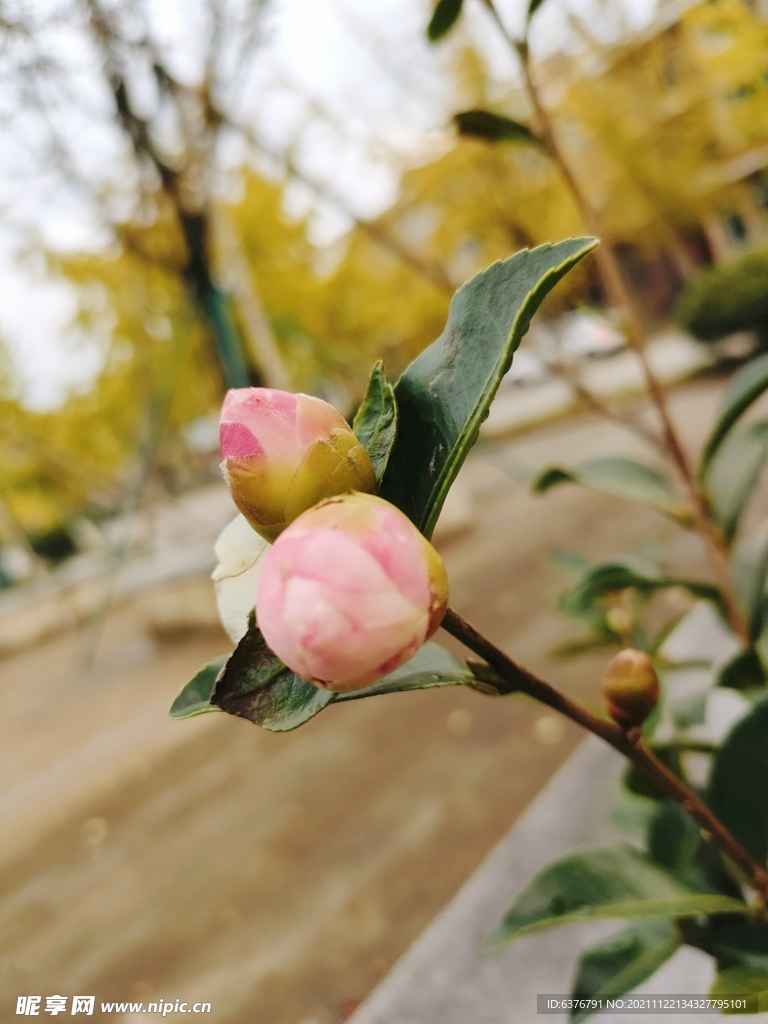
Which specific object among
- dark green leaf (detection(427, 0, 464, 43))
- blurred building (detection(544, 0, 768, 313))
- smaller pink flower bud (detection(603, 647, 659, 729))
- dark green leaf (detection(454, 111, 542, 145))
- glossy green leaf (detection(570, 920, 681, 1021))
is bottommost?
glossy green leaf (detection(570, 920, 681, 1021))

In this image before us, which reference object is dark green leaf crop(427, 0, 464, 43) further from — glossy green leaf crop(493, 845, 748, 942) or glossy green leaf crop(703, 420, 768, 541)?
glossy green leaf crop(493, 845, 748, 942)

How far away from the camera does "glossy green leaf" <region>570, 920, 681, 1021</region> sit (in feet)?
2.31

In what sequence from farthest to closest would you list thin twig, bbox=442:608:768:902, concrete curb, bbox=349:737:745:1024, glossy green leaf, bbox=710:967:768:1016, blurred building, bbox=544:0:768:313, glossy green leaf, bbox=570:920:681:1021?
blurred building, bbox=544:0:768:313 < concrete curb, bbox=349:737:745:1024 < glossy green leaf, bbox=570:920:681:1021 < glossy green leaf, bbox=710:967:768:1016 < thin twig, bbox=442:608:768:902

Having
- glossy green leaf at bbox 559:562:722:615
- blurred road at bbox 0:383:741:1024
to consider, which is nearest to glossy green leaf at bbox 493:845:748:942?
glossy green leaf at bbox 559:562:722:615

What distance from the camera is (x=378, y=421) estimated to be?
0.42 meters

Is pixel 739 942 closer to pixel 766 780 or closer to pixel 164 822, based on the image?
pixel 766 780

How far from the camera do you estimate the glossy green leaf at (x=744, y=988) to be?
0.60 meters

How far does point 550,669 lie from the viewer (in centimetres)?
306

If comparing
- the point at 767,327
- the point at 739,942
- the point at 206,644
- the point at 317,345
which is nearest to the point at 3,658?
the point at 206,644

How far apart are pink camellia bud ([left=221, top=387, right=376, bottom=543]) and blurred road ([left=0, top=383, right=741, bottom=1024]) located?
1.37m

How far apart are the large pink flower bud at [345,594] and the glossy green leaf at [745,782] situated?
506mm

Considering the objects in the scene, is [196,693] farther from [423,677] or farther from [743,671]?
[743,671]

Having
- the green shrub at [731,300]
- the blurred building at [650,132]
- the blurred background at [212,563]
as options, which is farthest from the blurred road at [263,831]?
the green shrub at [731,300]

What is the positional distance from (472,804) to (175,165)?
3.60 m
